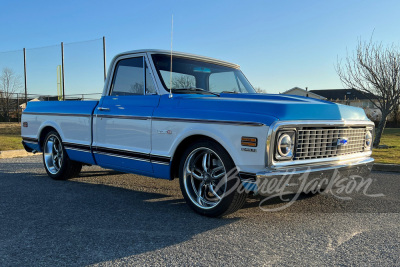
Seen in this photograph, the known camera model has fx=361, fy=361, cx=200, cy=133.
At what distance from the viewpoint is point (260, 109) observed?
350cm

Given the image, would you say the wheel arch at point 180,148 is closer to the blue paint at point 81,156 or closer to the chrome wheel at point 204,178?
the chrome wheel at point 204,178

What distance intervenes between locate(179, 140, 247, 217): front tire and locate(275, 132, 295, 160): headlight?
46 cm

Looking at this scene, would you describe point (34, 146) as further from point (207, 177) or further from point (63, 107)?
point (207, 177)

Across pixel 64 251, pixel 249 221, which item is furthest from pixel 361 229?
pixel 64 251

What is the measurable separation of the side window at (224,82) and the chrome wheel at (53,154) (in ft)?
9.25

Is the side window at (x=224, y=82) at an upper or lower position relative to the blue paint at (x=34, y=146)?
upper

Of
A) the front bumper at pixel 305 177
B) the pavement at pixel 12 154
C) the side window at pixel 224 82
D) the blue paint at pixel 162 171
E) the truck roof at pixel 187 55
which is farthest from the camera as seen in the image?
the pavement at pixel 12 154

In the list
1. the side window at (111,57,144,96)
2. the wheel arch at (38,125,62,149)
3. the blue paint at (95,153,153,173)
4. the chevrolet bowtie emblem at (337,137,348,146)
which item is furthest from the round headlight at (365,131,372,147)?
the wheel arch at (38,125,62,149)

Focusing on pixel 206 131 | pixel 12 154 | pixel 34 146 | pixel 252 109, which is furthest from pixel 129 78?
pixel 12 154

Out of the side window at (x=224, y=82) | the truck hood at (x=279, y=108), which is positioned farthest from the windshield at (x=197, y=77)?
the truck hood at (x=279, y=108)

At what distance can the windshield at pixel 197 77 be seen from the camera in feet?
15.2

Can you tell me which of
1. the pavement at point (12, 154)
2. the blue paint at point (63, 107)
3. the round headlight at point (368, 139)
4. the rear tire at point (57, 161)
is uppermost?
the blue paint at point (63, 107)

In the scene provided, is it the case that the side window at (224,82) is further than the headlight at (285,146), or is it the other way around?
the side window at (224,82)

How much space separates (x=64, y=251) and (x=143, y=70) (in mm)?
2596
